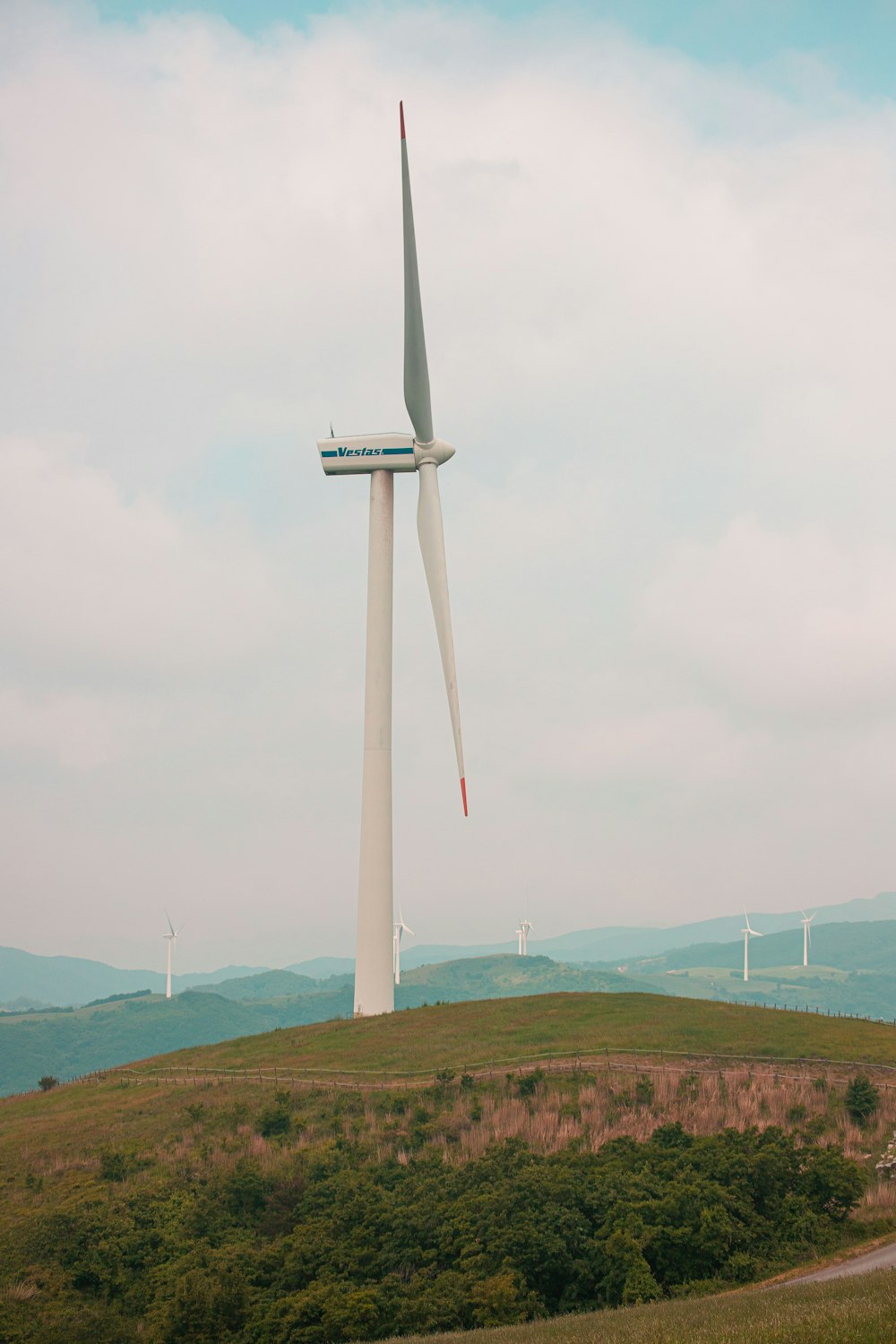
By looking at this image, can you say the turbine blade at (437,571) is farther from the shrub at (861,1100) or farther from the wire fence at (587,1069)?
the shrub at (861,1100)

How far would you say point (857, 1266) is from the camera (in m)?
34.8

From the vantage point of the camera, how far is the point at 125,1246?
137 ft

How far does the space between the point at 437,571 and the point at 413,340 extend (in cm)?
1528

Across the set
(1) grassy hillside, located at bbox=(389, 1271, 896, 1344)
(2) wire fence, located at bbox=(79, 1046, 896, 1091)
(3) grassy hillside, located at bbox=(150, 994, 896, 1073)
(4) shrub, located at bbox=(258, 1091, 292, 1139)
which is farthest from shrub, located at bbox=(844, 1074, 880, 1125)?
(4) shrub, located at bbox=(258, 1091, 292, 1139)

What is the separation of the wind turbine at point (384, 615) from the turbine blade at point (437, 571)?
6 cm

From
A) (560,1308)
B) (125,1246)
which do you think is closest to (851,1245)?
(560,1308)

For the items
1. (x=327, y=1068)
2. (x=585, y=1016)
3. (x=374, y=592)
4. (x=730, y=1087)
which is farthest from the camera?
(x=374, y=592)

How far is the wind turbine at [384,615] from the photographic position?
75.8 meters

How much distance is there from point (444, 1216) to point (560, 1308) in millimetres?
5311

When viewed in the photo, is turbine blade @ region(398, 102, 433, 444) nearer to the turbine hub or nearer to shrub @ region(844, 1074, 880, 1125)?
the turbine hub

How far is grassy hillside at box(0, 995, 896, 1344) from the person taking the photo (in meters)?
35.7

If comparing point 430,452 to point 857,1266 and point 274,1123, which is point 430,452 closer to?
point 274,1123

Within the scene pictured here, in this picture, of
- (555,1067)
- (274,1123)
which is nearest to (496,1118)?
(555,1067)

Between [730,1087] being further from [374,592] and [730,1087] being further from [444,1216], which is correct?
[374,592]
